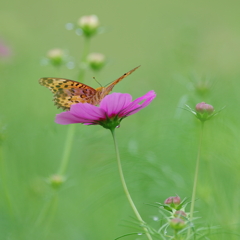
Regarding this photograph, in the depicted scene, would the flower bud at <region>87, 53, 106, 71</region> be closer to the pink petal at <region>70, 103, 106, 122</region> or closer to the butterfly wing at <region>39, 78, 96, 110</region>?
the butterfly wing at <region>39, 78, 96, 110</region>

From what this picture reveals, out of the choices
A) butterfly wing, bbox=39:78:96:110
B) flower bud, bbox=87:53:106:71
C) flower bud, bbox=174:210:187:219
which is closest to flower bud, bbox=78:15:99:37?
flower bud, bbox=87:53:106:71

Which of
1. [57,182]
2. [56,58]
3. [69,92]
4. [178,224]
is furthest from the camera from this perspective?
[56,58]

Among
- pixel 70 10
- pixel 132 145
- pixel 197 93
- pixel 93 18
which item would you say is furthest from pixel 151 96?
pixel 70 10

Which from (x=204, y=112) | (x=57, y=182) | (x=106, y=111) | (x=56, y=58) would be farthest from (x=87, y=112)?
(x=56, y=58)

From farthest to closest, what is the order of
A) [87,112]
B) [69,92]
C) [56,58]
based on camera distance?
[56,58]
[69,92]
[87,112]

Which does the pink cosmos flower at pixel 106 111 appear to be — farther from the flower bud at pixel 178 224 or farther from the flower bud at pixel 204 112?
the flower bud at pixel 178 224

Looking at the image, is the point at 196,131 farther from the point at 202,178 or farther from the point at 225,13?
the point at 225,13

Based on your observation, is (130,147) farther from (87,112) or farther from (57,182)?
(87,112)
